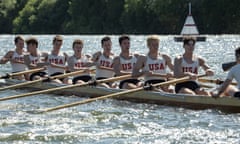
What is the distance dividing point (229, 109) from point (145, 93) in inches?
80.1

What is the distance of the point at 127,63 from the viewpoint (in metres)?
14.2

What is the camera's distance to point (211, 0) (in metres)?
57.1

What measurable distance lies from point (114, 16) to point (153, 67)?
60.0m

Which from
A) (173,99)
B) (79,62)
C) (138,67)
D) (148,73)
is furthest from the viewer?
(79,62)

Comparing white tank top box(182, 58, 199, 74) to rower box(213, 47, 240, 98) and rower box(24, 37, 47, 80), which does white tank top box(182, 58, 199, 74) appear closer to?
rower box(213, 47, 240, 98)

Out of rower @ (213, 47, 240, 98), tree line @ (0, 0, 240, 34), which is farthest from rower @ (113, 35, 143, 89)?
tree line @ (0, 0, 240, 34)

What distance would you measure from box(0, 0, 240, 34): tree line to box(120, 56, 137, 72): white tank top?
43615 millimetres

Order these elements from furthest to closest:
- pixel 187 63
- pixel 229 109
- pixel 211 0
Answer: pixel 211 0, pixel 187 63, pixel 229 109

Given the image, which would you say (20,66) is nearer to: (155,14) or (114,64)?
(114,64)

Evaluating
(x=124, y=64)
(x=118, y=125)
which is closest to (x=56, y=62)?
(x=124, y=64)

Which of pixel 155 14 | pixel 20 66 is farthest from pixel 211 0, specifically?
pixel 20 66

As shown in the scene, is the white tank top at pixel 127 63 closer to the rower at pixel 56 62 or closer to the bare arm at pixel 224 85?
the rower at pixel 56 62

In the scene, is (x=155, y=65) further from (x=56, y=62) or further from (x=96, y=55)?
(x=56, y=62)

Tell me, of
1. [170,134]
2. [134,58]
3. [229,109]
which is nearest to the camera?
[170,134]
